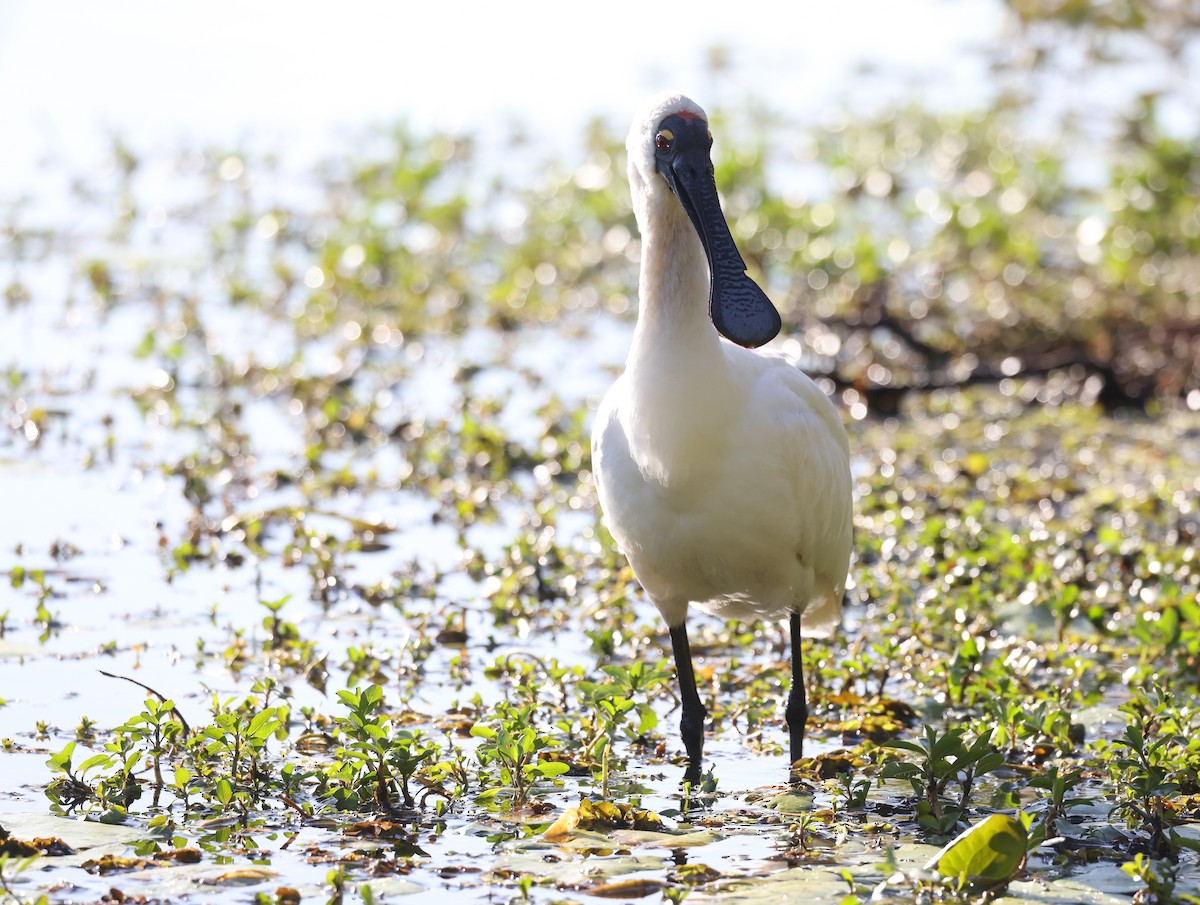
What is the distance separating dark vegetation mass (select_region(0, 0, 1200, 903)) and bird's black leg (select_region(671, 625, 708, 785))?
74 mm

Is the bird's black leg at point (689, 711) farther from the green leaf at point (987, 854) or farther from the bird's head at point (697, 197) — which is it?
the green leaf at point (987, 854)

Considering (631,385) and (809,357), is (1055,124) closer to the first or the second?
(809,357)

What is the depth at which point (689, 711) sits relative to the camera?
16.4 feet

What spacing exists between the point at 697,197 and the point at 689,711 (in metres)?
1.46

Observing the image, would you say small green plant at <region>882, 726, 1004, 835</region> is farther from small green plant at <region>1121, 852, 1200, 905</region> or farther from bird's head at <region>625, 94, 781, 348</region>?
bird's head at <region>625, 94, 781, 348</region>

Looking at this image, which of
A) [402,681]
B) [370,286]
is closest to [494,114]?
[370,286]

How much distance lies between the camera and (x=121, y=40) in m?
18.0

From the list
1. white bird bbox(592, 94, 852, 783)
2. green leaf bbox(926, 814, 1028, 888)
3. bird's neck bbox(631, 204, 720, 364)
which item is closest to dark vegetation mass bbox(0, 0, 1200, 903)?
green leaf bbox(926, 814, 1028, 888)

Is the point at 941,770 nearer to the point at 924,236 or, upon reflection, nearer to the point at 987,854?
the point at 987,854

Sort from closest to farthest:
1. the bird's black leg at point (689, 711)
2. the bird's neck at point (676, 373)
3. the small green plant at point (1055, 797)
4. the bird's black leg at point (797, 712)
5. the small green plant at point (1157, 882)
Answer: the small green plant at point (1157, 882)
the small green plant at point (1055, 797)
the bird's neck at point (676, 373)
the bird's black leg at point (689, 711)
the bird's black leg at point (797, 712)

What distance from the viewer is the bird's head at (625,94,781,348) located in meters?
4.54

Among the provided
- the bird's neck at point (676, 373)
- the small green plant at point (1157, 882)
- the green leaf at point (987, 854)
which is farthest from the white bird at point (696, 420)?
the small green plant at point (1157, 882)

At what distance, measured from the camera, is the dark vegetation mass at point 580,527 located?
4.26 m

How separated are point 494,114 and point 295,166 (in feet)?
7.47
